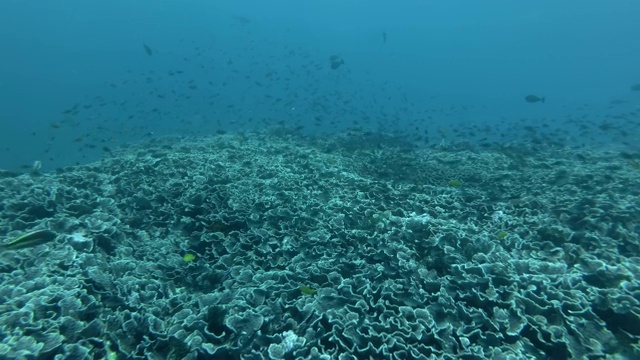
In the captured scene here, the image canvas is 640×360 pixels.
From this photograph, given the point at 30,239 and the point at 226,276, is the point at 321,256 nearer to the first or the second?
the point at 226,276

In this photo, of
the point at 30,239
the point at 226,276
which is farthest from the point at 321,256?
the point at 30,239

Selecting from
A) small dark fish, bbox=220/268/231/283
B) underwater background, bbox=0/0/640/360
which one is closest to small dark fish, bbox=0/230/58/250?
underwater background, bbox=0/0/640/360

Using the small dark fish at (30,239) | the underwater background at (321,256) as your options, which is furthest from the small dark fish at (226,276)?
the small dark fish at (30,239)

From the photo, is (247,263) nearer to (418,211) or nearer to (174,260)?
(174,260)

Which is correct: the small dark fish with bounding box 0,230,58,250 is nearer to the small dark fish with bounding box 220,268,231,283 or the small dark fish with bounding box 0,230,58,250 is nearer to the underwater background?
the underwater background

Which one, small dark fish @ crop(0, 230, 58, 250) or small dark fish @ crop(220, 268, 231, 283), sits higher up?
small dark fish @ crop(0, 230, 58, 250)

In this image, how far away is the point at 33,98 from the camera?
72.9 m

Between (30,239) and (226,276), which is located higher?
A: (30,239)

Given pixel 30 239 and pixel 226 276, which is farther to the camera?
pixel 226 276

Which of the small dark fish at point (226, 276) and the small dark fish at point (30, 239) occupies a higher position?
the small dark fish at point (30, 239)

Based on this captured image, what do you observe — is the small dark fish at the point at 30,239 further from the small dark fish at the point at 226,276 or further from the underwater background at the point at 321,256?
the small dark fish at the point at 226,276

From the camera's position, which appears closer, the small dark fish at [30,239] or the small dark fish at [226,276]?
the small dark fish at [30,239]

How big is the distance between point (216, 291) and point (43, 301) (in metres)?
2.17

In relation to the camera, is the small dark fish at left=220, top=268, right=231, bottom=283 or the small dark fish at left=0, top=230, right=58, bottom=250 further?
the small dark fish at left=220, top=268, right=231, bottom=283
